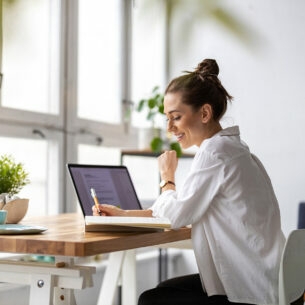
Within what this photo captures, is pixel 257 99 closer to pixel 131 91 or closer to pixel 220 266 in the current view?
pixel 131 91

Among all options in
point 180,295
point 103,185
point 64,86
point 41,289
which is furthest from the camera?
point 64,86

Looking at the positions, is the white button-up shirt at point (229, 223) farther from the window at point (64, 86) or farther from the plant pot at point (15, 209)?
the window at point (64, 86)

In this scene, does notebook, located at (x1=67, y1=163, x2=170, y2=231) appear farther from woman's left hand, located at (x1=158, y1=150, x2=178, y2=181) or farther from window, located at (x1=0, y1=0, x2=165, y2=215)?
window, located at (x1=0, y1=0, x2=165, y2=215)

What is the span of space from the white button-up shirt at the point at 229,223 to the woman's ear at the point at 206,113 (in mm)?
132

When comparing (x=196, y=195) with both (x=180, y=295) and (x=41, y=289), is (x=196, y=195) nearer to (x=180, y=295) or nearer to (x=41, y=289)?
(x=180, y=295)

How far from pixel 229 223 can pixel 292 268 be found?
21 cm

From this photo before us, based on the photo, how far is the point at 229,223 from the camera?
73.2 inches

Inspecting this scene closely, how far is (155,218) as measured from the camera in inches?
71.1

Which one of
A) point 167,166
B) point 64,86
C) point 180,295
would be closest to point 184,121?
point 167,166

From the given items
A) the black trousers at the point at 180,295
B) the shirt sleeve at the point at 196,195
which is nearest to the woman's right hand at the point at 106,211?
the shirt sleeve at the point at 196,195

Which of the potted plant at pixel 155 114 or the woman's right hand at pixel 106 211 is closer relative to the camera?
the woman's right hand at pixel 106 211

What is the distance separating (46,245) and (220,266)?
0.55 metres

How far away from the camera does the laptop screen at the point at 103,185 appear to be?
212cm

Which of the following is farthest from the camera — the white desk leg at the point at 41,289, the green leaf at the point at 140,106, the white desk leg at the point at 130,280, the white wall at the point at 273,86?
the white wall at the point at 273,86
